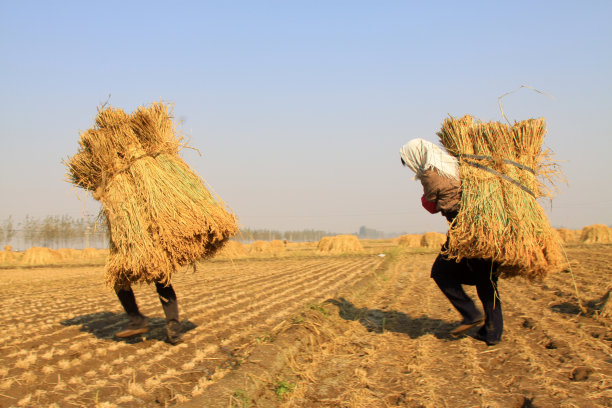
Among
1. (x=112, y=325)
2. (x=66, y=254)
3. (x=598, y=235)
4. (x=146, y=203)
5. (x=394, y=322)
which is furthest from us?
(x=66, y=254)

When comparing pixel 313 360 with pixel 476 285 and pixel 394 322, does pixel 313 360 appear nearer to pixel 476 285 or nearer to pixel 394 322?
pixel 476 285

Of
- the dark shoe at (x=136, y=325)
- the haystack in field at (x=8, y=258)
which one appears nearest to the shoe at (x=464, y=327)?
the dark shoe at (x=136, y=325)

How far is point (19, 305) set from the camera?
24.7 feet

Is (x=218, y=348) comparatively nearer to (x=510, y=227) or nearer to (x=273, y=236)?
(x=510, y=227)

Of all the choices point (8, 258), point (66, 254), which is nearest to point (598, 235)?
point (66, 254)

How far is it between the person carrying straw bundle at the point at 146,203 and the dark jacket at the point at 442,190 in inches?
69.6

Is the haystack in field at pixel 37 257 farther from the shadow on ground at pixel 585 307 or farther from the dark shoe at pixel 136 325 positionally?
the shadow on ground at pixel 585 307

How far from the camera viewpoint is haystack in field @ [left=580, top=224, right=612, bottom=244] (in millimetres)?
29094

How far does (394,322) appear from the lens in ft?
17.6

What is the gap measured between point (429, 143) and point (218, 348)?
2580 millimetres

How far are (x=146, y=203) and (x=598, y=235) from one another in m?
32.4

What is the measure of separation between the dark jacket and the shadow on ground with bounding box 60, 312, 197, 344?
9.41ft

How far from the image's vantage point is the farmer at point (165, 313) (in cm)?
414

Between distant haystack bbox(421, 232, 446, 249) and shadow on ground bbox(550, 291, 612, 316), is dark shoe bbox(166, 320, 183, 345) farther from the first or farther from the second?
distant haystack bbox(421, 232, 446, 249)
